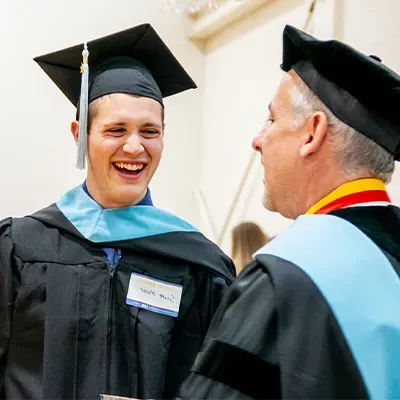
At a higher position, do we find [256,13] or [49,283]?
[256,13]

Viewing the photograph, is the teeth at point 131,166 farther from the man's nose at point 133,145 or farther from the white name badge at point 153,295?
the white name badge at point 153,295

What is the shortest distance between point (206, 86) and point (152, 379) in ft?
7.14

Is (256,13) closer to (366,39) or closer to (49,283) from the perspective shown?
(366,39)

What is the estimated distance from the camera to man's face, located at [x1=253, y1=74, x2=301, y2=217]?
4.55 feet

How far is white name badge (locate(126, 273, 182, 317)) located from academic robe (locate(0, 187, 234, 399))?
2 centimetres

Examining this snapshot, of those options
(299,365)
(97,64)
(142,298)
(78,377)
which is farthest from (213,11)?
(299,365)

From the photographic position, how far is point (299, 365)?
104 cm

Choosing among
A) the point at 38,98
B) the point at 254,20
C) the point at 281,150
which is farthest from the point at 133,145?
the point at 254,20

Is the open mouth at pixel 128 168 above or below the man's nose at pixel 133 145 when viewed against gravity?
below

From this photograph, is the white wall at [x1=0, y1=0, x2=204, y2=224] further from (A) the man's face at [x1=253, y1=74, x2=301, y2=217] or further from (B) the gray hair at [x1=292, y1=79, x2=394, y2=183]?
(B) the gray hair at [x1=292, y1=79, x2=394, y2=183]

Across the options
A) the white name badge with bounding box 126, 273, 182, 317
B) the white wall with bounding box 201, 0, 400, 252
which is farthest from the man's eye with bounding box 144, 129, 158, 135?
the white wall with bounding box 201, 0, 400, 252

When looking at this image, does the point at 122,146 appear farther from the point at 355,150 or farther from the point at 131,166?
the point at 355,150

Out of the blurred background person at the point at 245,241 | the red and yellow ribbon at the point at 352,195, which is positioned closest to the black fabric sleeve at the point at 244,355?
the red and yellow ribbon at the point at 352,195

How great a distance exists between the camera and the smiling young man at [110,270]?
171cm
